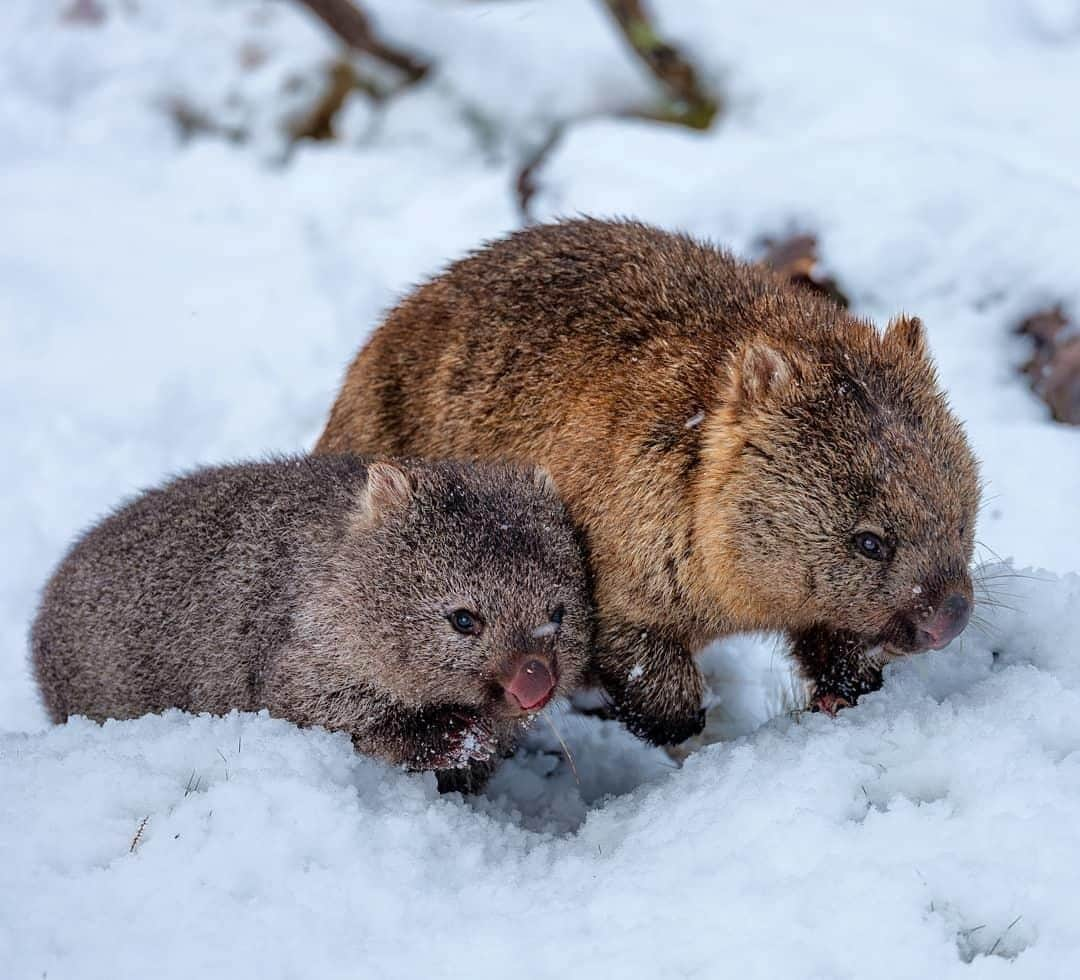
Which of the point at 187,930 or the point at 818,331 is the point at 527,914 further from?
the point at 818,331

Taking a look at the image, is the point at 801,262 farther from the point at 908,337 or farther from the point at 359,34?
the point at 359,34

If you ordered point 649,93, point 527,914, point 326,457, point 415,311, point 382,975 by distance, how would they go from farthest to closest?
point 649,93
point 415,311
point 326,457
point 527,914
point 382,975

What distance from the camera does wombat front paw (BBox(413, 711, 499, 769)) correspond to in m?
4.70

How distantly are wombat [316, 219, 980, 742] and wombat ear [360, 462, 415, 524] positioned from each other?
27.0 inches

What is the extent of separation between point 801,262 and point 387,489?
376 centimetres

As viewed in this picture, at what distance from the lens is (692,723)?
5242mm

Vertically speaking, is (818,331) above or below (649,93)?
above

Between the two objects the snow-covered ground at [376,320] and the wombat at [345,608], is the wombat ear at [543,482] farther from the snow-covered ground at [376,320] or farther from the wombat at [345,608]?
the snow-covered ground at [376,320]

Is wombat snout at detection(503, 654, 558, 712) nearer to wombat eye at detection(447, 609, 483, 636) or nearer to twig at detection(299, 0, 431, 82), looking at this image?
wombat eye at detection(447, 609, 483, 636)

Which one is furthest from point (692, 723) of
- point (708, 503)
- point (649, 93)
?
point (649, 93)

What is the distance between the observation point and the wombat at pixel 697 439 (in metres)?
4.44

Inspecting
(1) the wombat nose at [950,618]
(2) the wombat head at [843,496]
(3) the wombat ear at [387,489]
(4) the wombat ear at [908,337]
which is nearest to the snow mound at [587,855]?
(1) the wombat nose at [950,618]

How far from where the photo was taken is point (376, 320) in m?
8.07

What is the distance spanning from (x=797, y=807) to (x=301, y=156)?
25.7 ft
